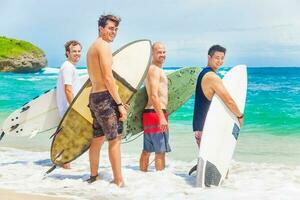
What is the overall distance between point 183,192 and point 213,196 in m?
0.32

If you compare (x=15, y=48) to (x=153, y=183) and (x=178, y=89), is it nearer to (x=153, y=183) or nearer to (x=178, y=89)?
(x=178, y=89)

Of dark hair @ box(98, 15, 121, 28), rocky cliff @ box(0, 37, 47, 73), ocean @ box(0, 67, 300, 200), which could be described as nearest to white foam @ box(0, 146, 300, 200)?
ocean @ box(0, 67, 300, 200)

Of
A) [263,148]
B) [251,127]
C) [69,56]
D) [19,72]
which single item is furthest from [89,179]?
[19,72]

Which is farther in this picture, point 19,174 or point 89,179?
point 19,174

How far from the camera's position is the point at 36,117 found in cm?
695

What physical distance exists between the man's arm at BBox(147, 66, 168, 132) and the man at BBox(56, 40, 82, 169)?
112 cm

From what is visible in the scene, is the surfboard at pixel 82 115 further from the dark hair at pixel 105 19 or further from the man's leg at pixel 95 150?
the dark hair at pixel 105 19

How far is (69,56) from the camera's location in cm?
619

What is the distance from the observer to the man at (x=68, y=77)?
19.9ft

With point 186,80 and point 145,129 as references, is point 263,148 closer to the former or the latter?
point 186,80

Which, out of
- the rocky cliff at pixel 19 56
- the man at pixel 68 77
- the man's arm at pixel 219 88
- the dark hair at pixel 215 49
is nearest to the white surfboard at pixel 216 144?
the man's arm at pixel 219 88

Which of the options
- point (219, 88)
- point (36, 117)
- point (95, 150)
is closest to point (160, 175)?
point (95, 150)

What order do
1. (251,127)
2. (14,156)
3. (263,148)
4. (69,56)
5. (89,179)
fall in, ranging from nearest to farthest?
(89,179), (69,56), (14,156), (263,148), (251,127)

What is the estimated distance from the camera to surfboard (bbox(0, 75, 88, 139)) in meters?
6.89
